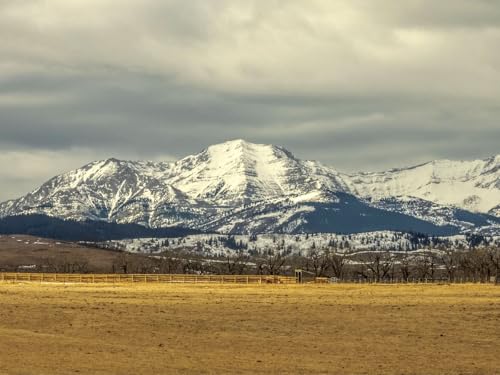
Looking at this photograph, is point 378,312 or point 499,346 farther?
point 378,312

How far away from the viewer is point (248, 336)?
57312 mm

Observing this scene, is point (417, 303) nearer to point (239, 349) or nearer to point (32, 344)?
point (239, 349)

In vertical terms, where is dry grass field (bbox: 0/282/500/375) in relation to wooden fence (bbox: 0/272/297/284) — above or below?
below

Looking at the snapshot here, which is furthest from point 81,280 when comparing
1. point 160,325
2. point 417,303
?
point 160,325

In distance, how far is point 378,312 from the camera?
71.8 m

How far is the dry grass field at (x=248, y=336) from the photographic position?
1816 inches

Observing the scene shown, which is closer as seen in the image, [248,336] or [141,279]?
[248,336]

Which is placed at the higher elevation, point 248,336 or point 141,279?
point 141,279

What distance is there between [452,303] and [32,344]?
40.3m

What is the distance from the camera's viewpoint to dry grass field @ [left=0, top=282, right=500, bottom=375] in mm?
46125

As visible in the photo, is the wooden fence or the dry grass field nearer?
the dry grass field

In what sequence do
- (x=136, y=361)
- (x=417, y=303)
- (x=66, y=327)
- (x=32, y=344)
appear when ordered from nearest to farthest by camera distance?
(x=136, y=361) → (x=32, y=344) → (x=66, y=327) → (x=417, y=303)

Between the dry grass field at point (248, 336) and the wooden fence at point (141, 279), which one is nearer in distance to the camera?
the dry grass field at point (248, 336)

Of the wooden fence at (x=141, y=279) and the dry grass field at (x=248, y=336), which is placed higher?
the wooden fence at (x=141, y=279)
